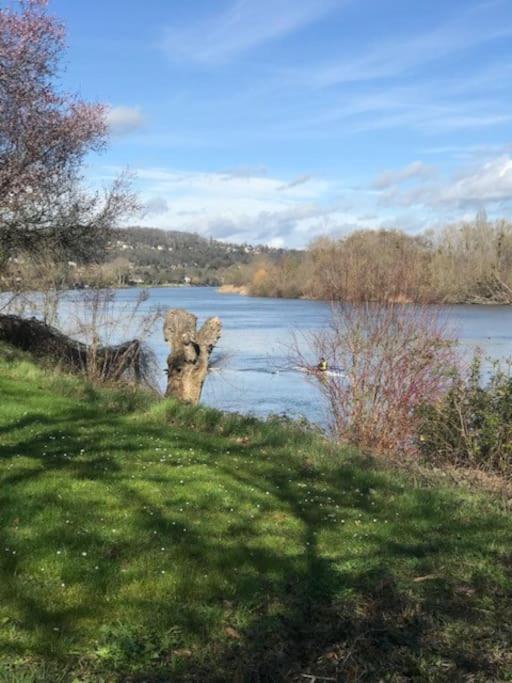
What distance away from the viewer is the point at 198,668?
3.43 metres

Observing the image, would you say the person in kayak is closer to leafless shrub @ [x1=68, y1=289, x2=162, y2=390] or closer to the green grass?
leafless shrub @ [x1=68, y1=289, x2=162, y2=390]

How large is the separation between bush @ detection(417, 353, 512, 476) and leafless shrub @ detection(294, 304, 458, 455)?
907mm

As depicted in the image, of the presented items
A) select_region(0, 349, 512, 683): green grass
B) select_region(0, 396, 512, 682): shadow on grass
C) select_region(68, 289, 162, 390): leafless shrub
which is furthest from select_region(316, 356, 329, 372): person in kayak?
select_region(0, 396, 512, 682): shadow on grass

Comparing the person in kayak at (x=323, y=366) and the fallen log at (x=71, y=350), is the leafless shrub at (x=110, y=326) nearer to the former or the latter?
the fallen log at (x=71, y=350)

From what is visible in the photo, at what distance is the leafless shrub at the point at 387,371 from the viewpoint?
1226cm

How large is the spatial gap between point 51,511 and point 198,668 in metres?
2.24

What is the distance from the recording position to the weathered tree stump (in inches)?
621

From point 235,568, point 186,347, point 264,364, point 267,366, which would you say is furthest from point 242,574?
point 264,364

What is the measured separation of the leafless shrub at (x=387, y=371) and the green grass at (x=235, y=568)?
463cm

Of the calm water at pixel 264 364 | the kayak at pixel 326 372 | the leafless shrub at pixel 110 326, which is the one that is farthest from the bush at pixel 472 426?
the leafless shrub at pixel 110 326

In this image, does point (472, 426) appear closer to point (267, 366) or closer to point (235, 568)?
point (235, 568)

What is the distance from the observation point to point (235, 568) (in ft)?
15.2

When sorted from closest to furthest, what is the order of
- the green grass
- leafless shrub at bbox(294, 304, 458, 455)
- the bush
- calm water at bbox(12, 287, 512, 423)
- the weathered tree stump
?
the green grass → the bush → leafless shrub at bbox(294, 304, 458, 455) → the weathered tree stump → calm water at bbox(12, 287, 512, 423)

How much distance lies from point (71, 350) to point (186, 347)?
12.5 feet
